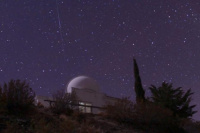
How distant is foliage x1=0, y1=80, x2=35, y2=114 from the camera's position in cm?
1443

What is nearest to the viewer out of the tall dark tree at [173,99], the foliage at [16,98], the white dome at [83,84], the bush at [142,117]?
the foliage at [16,98]

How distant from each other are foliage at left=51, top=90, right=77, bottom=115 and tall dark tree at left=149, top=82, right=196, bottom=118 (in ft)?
32.3

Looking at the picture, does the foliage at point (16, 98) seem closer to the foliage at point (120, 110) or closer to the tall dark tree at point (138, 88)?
the foliage at point (120, 110)

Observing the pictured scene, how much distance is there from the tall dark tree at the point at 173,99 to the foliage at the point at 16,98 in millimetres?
13523

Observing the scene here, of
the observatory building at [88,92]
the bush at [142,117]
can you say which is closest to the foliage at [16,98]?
the bush at [142,117]

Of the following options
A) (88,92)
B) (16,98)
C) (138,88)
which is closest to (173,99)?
(138,88)

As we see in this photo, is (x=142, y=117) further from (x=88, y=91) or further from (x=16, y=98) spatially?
(x=88, y=91)

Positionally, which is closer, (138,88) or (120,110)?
(120,110)

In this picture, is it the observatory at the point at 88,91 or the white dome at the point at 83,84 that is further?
the white dome at the point at 83,84

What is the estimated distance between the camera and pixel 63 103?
1788 cm

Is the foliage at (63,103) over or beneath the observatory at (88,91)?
beneath

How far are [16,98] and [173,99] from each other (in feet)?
52.7

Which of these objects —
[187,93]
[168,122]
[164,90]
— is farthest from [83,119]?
[187,93]

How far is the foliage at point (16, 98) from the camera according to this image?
14.4 meters
